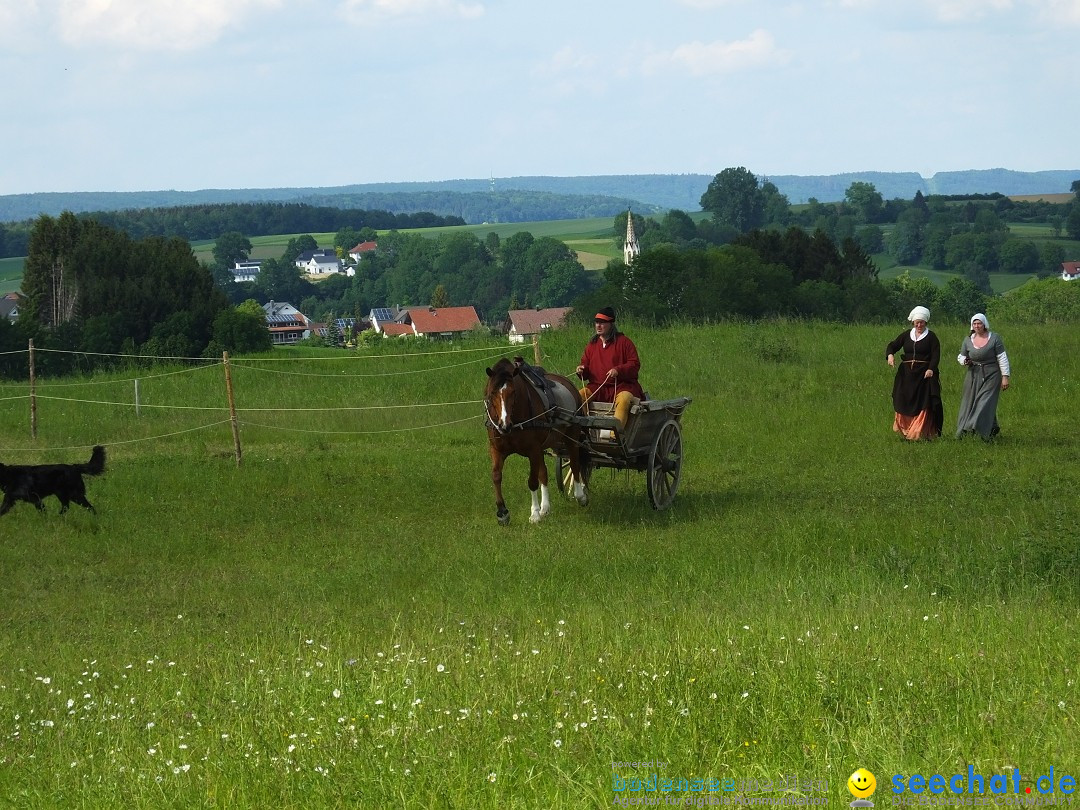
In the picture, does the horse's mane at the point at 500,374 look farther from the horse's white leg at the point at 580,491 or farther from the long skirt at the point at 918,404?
the long skirt at the point at 918,404

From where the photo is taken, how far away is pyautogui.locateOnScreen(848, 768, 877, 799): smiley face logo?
4.28 metres

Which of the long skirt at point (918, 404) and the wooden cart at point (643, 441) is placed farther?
the long skirt at point (918, 404)

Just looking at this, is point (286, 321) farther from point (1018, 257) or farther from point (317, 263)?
point (1018, 257)

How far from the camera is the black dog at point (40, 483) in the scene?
47.8ft

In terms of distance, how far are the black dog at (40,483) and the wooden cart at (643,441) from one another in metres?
5.78

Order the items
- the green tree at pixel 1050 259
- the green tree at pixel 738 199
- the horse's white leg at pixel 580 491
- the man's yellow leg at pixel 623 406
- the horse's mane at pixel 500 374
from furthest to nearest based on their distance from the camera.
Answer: the green tree at pixel 738 199, the green tree at pixel 1050 259, the horse's white leg at pixel 580 491, the man's yellow leg at pixel 623 406, the horse's mane at pixel 500 374

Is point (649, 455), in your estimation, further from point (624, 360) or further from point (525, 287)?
point (525, 287)

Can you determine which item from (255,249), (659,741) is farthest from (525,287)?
(659,741)

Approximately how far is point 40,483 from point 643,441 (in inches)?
278

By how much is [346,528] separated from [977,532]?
22.3ft

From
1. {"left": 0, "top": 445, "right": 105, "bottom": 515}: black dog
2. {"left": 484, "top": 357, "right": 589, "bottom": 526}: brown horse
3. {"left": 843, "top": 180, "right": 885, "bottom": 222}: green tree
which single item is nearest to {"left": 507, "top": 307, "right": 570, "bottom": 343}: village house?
{"left": 843, "top": 180, "right": 885, "bottom": 222}: green tree

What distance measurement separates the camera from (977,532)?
11.6 meters

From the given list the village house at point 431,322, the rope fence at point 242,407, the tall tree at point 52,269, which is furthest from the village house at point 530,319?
the rope fence at point 242,407

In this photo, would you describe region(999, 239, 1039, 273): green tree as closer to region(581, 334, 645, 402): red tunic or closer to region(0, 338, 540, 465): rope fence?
region(0, 338, 540, 465): rope fence
